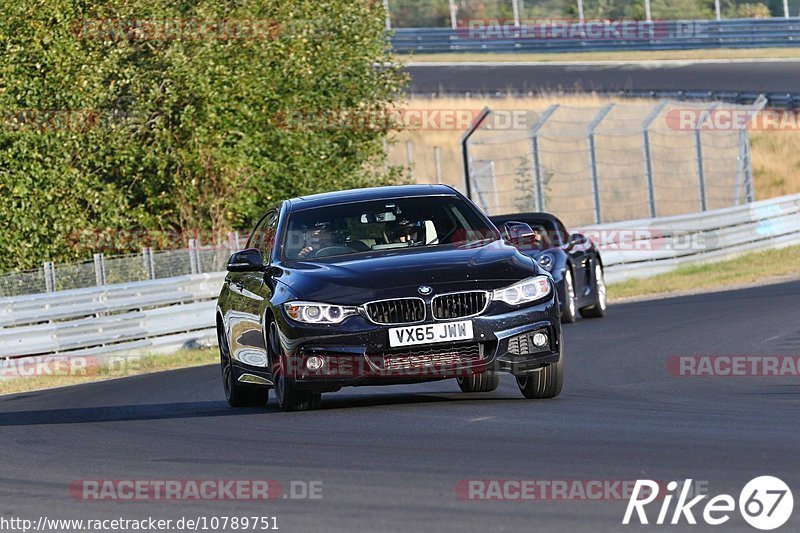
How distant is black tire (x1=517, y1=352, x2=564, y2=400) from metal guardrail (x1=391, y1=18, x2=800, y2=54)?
35401mm

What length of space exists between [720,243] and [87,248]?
482 inches

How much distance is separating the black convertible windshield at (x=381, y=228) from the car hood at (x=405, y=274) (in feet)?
1.39

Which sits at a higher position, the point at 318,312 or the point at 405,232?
the point at 405,232

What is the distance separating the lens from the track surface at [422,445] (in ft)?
22.2

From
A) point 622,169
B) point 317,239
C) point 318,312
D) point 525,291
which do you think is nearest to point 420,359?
point 318,312

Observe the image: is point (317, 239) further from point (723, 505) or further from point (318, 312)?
point (723, 505)

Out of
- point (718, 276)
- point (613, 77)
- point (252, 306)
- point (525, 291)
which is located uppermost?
point (525, 291)

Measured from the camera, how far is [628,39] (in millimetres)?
51125

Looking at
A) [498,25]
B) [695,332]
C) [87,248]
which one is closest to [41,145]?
[87,248]

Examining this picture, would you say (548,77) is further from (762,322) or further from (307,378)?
(307,378)

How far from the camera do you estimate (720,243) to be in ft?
99.3

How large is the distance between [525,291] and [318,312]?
132 cm

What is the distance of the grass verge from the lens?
18984mm

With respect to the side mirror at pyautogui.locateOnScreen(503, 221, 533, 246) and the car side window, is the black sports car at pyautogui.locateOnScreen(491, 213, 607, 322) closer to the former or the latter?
the car side window
